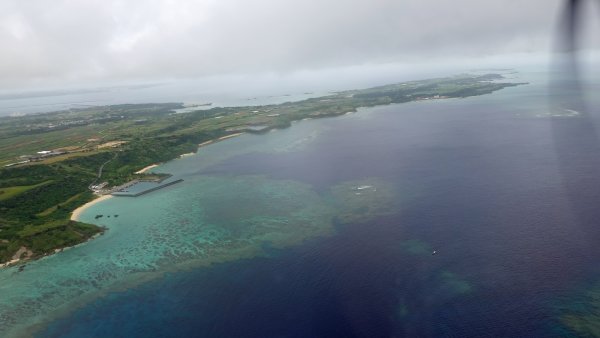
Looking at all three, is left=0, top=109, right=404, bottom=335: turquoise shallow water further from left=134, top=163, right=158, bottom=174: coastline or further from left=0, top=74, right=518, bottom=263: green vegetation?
left=134, top=163, right=158, bottom=174: coastline

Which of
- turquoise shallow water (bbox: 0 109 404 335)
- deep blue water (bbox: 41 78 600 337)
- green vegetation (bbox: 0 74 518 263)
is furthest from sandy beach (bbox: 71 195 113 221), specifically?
deep blue water (bbox: 41 78 600 337)

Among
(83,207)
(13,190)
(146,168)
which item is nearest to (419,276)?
(83,207)

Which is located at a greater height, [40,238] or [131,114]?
[131,114]

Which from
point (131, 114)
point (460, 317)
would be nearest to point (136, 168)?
point (460, 317)

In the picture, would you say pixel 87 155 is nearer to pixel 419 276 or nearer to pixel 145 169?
pixel 145 169

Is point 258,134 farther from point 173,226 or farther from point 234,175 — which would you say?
point 173,226

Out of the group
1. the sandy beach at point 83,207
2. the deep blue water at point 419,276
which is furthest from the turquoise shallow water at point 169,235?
the deep blue water at point 419,276
